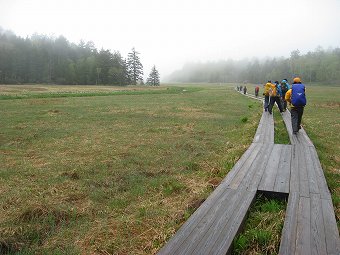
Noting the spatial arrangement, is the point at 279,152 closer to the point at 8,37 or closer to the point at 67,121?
the point at 67,121

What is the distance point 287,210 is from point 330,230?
0.73 m

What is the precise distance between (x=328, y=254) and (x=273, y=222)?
3.55 ft

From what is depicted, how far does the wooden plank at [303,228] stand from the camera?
3.71 m

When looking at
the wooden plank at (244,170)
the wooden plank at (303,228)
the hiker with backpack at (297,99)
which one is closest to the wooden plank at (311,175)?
the wooden plank at (303,228)

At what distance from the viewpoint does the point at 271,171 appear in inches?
272

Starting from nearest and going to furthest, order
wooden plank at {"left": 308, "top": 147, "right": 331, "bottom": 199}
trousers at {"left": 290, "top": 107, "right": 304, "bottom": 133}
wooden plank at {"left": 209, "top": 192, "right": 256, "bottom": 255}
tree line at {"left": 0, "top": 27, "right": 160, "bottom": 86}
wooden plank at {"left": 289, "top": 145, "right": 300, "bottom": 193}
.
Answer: wooden plank at {"left": 209, "top": 192, "right": 256, "bottom": 255} → wooden plank at {"left": 308, "top": 147, "right": 331, "bottom": 199} → wooden plank at {"left": 289, "top": 145, "right": 300, "bottom": 193} → trousers at {"left": 290, "top": 107, "right": 304, "bottom": 133} → tree line at {"left": 0, "top": 27, "right": 160, "bottom": 86}

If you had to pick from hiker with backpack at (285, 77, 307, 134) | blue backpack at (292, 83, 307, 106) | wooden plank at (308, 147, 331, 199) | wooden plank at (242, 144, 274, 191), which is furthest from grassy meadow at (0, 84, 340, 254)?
blue backpack at (292, 83, 307, 106)

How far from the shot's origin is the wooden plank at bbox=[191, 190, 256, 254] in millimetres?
3754

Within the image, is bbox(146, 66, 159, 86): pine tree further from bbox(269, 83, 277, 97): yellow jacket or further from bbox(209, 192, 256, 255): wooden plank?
bbox(209, 192, 256, 255): wooden plank

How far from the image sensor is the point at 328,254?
3.59 m

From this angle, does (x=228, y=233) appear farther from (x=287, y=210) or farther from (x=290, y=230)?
(x=287, y=210)

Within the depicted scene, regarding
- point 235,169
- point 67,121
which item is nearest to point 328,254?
point 235,169

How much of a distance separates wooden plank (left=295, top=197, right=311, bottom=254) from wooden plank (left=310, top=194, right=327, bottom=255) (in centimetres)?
6

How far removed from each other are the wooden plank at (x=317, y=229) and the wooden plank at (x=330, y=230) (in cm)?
5
